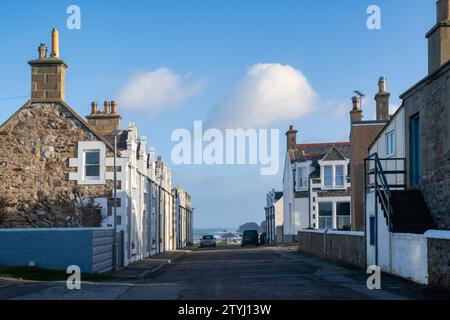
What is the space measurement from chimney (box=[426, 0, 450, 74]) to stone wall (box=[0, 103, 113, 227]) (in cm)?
1511

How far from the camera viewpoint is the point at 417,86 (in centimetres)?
2333

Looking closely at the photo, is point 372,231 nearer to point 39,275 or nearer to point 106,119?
point 39,275

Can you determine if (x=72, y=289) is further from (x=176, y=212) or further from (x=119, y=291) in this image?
(x=176, y=212)

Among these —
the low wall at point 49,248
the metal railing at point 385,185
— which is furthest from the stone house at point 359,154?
the low wall at point 49,248

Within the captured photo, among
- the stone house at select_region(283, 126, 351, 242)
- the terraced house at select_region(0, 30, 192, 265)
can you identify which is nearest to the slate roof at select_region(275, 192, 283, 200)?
the stone house at select_region(283, 126, 351, 242)

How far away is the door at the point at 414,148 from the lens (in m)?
24.2

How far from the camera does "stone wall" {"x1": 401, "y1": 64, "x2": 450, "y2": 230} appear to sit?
67.9ft

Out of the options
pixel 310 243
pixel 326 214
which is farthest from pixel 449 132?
pixel 326 214

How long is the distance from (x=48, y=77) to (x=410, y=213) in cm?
1746

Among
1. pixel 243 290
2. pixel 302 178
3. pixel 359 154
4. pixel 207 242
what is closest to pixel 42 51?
pixel 243 290

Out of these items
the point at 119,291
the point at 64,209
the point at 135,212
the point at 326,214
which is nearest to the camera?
the point at 119,291

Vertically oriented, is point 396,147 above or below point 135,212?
above

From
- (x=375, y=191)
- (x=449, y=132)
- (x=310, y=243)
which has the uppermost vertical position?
(x=449, y=132)
